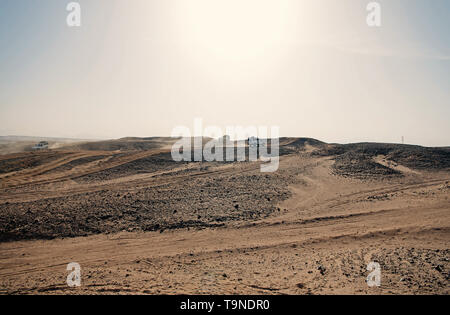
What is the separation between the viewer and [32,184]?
17672 millimetres

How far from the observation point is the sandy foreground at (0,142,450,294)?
6.61m

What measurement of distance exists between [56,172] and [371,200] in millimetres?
21939

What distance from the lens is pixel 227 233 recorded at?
1045cm

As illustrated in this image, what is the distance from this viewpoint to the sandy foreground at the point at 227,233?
21.7ft

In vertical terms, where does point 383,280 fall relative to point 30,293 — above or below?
above

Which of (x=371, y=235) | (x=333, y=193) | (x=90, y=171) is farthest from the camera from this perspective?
(x=90, y=171)

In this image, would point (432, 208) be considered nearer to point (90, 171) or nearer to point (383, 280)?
point (383, 280)

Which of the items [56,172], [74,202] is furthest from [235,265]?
[56,172]

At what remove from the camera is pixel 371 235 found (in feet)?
31.4

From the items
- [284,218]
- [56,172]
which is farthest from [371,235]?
[56,172]

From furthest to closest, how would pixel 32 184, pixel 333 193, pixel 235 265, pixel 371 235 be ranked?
pixel 32 184 < pixel 333 193 < pixel 371 235 < pixel 235 265

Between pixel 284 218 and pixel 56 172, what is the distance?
18426 millimetres
